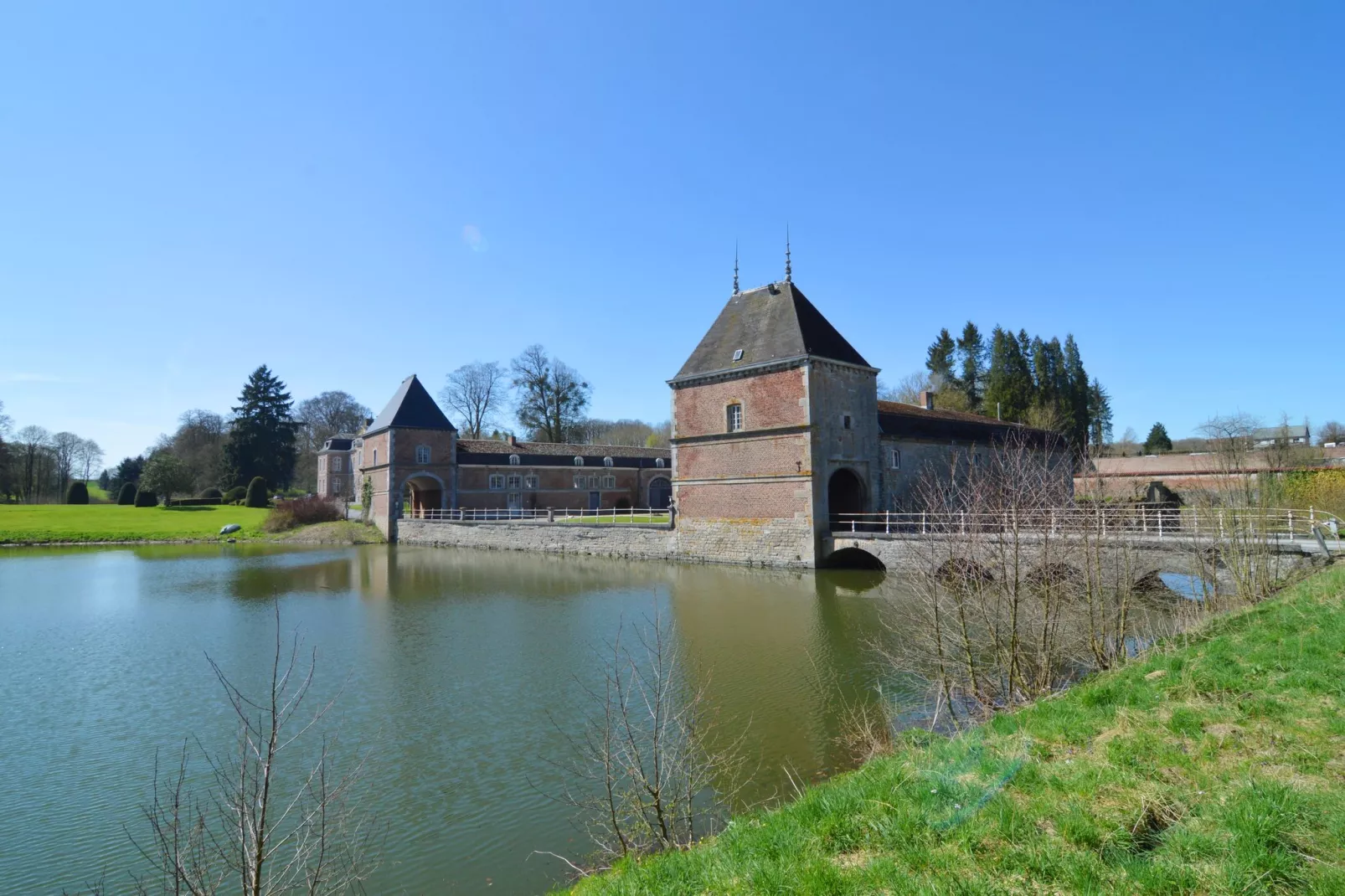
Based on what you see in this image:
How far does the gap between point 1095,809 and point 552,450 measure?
41.7 meters

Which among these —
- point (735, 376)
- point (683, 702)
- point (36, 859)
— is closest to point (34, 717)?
point (36, 859)

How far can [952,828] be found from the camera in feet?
12.6

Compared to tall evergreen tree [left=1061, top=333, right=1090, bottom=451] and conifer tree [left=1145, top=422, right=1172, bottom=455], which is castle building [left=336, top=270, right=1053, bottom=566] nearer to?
tall evergreen tree [left=1061, top=333, right=1090, bottom=451]

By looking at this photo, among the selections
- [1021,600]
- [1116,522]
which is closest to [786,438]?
[1116,522]

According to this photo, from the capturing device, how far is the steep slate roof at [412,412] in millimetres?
38500

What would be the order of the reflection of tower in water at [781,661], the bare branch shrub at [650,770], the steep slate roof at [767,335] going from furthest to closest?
the steep slate roof at [767,335] → the reflection of tower in water at [781,661] → the bare branch shrub at [650,770]

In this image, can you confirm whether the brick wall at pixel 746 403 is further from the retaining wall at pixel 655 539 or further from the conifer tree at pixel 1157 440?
the conifer tree at pixel 1157 440

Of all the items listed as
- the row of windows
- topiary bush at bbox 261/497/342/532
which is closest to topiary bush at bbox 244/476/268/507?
topiary bush at bbox 261/497/342/532

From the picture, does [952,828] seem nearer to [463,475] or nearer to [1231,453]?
[1231,453]

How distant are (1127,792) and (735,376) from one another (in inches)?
812

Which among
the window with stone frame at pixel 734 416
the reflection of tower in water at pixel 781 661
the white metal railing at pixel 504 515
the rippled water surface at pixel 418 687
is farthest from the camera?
the white metal railing at pixel 504 515

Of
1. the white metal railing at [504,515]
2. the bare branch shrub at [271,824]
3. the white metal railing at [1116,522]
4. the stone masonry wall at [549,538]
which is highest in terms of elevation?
the white metal railing at [1116,522]

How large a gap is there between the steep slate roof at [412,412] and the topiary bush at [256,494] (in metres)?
15.7

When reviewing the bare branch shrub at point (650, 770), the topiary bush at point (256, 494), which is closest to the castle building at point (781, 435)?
the bare branch shrub at point (650, 770)
